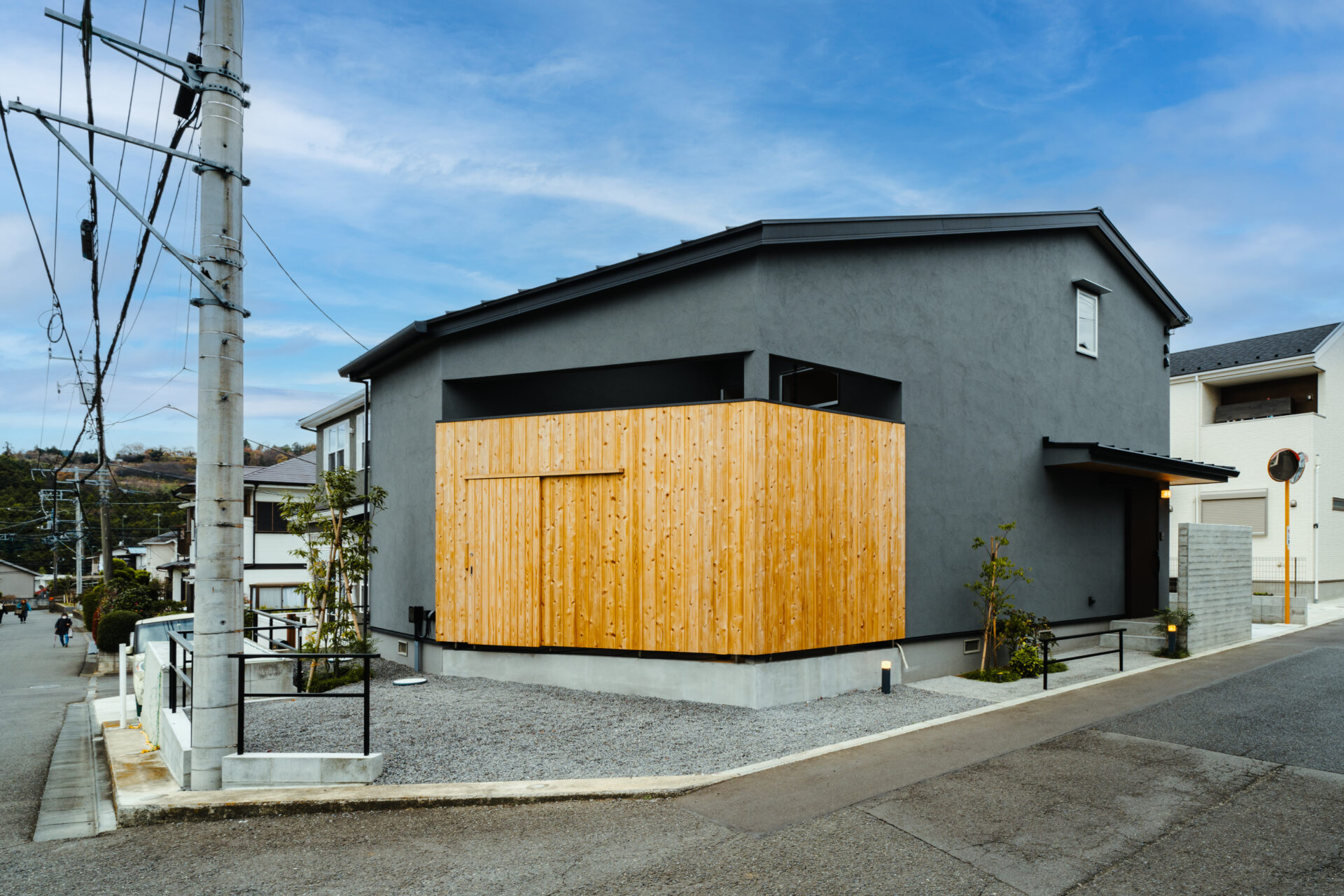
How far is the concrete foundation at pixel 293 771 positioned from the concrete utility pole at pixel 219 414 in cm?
15

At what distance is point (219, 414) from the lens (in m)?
6.94

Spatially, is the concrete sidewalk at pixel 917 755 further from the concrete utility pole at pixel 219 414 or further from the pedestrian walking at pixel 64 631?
the pedestrian walking at pixel 64 631

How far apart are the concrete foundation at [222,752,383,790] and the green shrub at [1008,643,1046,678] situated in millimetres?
9284

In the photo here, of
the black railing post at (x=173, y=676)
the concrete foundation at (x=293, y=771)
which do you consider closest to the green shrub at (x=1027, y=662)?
the concrete foundation at (x=293, y=771)

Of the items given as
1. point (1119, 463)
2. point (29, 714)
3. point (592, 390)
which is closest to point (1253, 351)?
point (1119, 463)

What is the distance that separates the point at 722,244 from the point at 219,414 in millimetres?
6066

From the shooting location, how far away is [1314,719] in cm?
898

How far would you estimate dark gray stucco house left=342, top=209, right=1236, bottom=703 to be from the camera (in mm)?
10594

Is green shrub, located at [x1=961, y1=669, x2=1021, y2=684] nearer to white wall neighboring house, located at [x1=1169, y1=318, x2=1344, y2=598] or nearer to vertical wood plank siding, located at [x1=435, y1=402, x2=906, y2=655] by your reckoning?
vertical wood plank siding, located at [x1=435, y1=402, x2=906, y2=655]

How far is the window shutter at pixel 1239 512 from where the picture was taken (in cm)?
2445

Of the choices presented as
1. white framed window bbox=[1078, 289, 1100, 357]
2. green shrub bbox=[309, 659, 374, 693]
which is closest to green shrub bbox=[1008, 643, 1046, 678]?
white framed window bbox=[1078, 289, 1100, 357]

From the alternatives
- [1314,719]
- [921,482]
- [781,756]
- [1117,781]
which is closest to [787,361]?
[921,482]

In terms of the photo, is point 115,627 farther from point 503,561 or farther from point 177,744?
point 177,744

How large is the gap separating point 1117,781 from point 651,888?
176 inches
